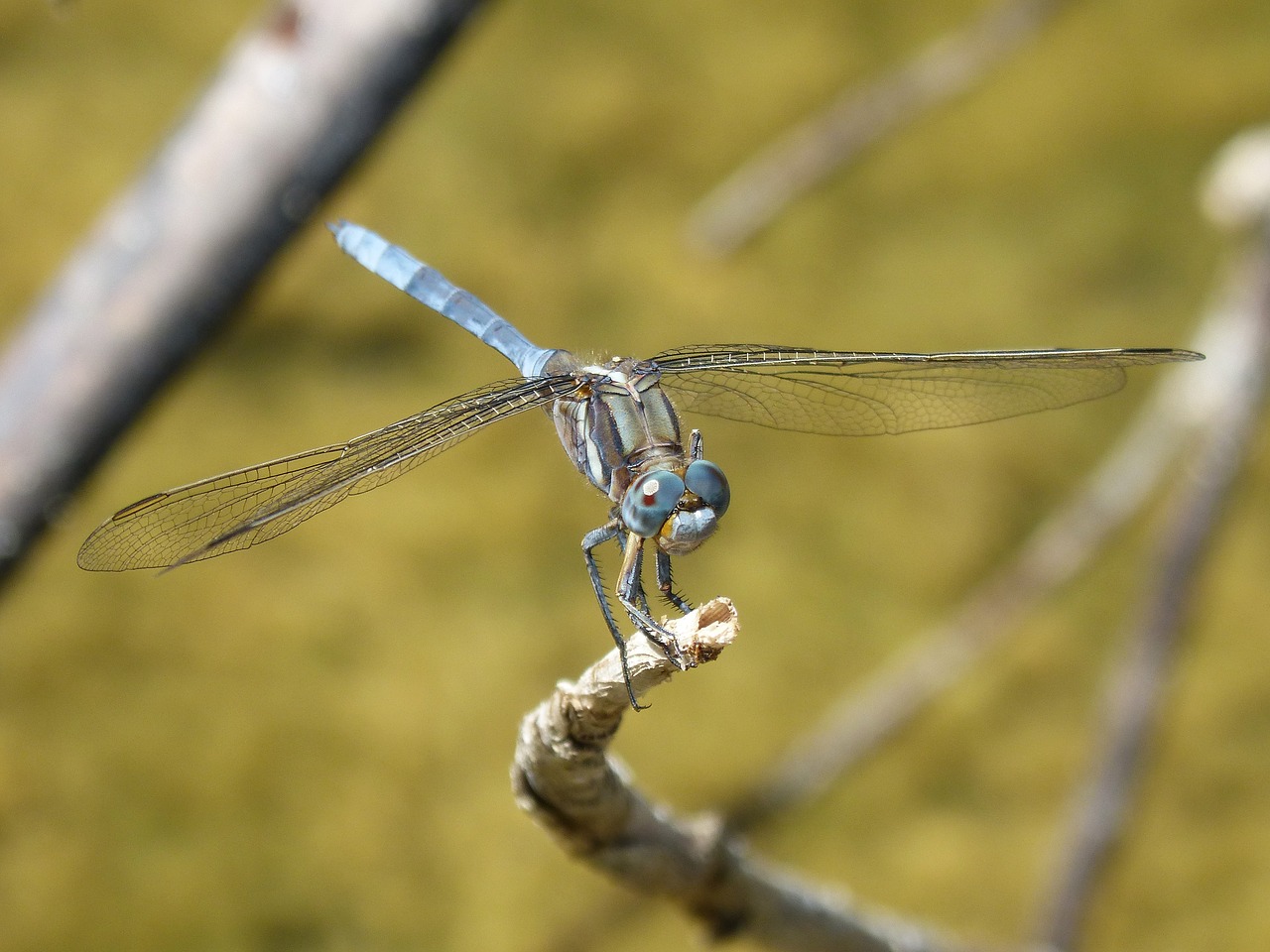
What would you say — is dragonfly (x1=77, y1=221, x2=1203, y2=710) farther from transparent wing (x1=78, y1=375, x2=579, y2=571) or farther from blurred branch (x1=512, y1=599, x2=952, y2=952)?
blurred branch (x1=512, y1=599, x2=952, y2=952)

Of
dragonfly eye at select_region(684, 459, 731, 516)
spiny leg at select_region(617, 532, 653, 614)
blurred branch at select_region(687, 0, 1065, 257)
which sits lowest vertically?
spiny leg at select_region(617, 532, 653, 614)

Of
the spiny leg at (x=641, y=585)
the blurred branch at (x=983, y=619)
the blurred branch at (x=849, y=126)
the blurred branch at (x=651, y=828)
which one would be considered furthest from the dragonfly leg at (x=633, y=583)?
the blurred branch at (x=849, y=126)

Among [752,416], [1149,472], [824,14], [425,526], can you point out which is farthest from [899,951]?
[824,14]

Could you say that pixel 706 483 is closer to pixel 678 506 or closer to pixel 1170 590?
pixel 678 506

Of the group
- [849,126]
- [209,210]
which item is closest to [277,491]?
[209,210]

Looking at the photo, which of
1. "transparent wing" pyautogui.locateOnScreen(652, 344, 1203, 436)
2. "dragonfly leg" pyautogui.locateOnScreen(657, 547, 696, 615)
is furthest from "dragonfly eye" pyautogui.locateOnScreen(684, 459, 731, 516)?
"transparent wing" pyautogui.locateOnScreen(652, 344, 1203, 436)

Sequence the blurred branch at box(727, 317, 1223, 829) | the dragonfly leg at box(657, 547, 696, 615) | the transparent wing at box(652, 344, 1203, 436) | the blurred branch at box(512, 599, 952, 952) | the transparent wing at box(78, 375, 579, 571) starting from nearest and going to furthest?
the blurred branch at box(512, 599, 952, 952), the transparent wing at box(78, 375, 579, 571), the dragonfly leg at box(657, 547, 696, 615), the transparent wing at box(652, 344, 1203, 436), the blurred branch at box(727, 317, 1223, 829)

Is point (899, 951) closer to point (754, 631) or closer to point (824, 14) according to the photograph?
point (754, 631)

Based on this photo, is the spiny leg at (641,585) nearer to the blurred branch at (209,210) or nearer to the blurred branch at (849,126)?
the blurred branch at (209,210)

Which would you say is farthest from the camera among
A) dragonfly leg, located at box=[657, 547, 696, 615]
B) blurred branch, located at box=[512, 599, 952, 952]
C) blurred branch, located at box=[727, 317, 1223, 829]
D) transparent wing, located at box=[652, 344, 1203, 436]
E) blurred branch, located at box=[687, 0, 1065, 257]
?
blurred branch, located at box=[687, 0, 1065, 257]
